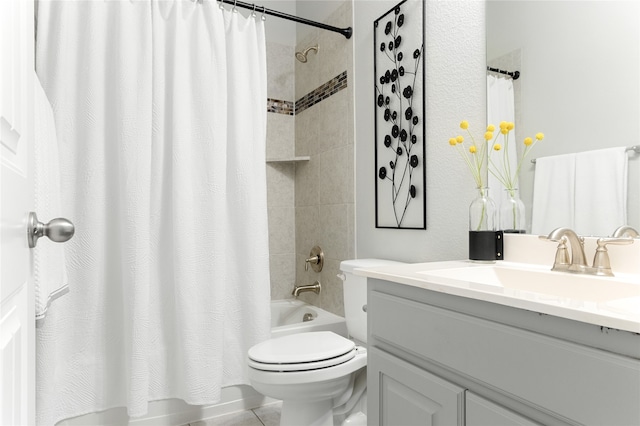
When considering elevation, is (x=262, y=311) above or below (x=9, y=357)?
A: below

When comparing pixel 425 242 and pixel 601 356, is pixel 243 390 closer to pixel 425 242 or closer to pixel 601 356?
pixel 425 242

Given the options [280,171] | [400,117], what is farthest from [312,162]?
[400,117]

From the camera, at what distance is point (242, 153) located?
6.51 ft

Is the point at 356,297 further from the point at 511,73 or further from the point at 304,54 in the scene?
the point at 304,54

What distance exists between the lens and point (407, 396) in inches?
40.3

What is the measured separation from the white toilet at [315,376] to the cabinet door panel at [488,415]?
0.74 m

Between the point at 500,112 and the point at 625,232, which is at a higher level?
the point at 500,112

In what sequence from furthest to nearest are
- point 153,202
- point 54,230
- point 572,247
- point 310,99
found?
1. point 310,99
2. point 153,202
3. point 572,247
4. point 54,230

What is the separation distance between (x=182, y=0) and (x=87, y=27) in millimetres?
440

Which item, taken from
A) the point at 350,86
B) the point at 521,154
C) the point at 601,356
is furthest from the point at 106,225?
the point at 601,356

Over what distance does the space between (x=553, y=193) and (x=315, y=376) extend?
1.00 metres

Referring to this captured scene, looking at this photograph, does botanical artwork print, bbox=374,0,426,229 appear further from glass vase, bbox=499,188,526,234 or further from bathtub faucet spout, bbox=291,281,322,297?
bathtub faucet spout, bbox=291,281,322,297

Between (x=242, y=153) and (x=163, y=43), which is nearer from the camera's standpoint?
(x=163, y=43)

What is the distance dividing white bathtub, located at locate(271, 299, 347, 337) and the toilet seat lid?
1.42 feet
